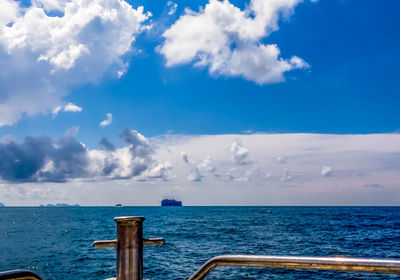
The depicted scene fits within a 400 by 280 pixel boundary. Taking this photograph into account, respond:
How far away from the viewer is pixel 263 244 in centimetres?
3334

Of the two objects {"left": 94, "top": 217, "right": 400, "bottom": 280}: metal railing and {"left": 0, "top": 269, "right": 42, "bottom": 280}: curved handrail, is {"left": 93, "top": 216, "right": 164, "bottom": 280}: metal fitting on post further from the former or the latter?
{"left": 0, "top": 269, "right": 42, "bottom": 280}: curved handrail

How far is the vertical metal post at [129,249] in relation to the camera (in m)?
2.74

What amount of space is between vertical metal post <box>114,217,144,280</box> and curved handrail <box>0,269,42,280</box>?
33.6 inches

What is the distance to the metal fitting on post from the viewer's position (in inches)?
108

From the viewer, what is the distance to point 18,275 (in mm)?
1769

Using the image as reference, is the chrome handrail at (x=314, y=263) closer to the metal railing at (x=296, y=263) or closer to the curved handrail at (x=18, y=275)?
the metal railing at (x=296, y=263)

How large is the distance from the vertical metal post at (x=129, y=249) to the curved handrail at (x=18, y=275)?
33.6 inches

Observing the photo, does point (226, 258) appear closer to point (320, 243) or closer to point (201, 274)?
point (201, 274)

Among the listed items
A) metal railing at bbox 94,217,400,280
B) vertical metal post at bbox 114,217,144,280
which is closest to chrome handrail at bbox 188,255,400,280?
metal railing at bbox 94,217,400,280

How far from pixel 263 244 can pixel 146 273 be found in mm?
16578

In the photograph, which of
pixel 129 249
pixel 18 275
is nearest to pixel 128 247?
pixel 129 249

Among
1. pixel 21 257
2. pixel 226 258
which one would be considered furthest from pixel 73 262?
pixel 226 258

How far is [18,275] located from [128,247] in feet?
3.55

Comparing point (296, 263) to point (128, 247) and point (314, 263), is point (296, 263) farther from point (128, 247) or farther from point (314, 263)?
point (128, 247)
